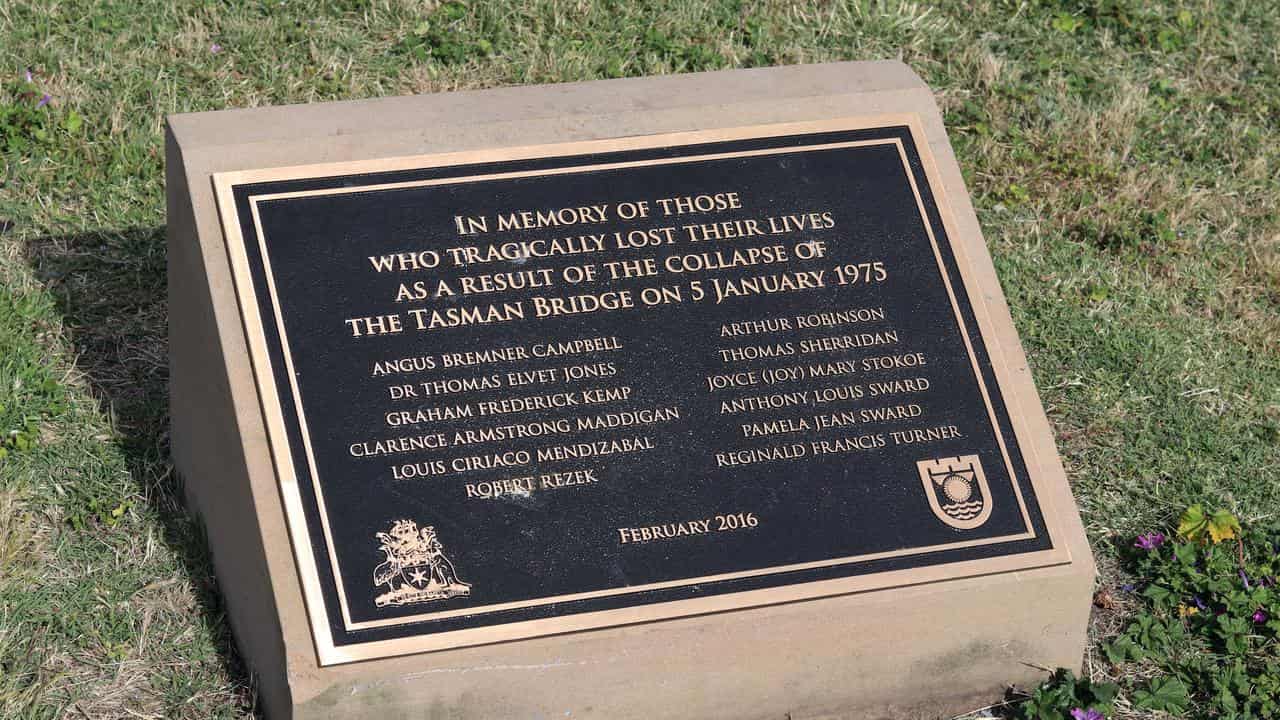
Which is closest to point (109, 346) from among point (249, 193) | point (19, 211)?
point (19, 211)

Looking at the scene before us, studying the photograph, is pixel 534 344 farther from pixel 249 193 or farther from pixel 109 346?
pixel 109 346

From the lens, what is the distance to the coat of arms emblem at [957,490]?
347 cm

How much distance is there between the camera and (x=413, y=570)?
3152 mm

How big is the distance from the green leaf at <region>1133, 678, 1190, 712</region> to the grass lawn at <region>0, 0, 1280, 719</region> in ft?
0.05

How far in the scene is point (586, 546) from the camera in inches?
129

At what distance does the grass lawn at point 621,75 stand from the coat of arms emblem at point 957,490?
Result: 766 millimetres

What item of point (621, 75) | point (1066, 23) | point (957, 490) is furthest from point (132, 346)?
point (1066, 23)

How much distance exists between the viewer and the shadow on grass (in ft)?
13.3

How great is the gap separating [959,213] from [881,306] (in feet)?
1.23

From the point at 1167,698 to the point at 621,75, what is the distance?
3.08 meters

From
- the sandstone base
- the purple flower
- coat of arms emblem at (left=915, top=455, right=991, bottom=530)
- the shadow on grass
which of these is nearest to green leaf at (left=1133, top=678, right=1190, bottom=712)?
the sandstone base

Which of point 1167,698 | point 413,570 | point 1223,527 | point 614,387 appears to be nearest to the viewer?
point 413,570

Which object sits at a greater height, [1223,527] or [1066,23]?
[1066,23]

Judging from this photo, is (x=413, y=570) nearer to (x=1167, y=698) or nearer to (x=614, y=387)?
(x=614, y=387)
